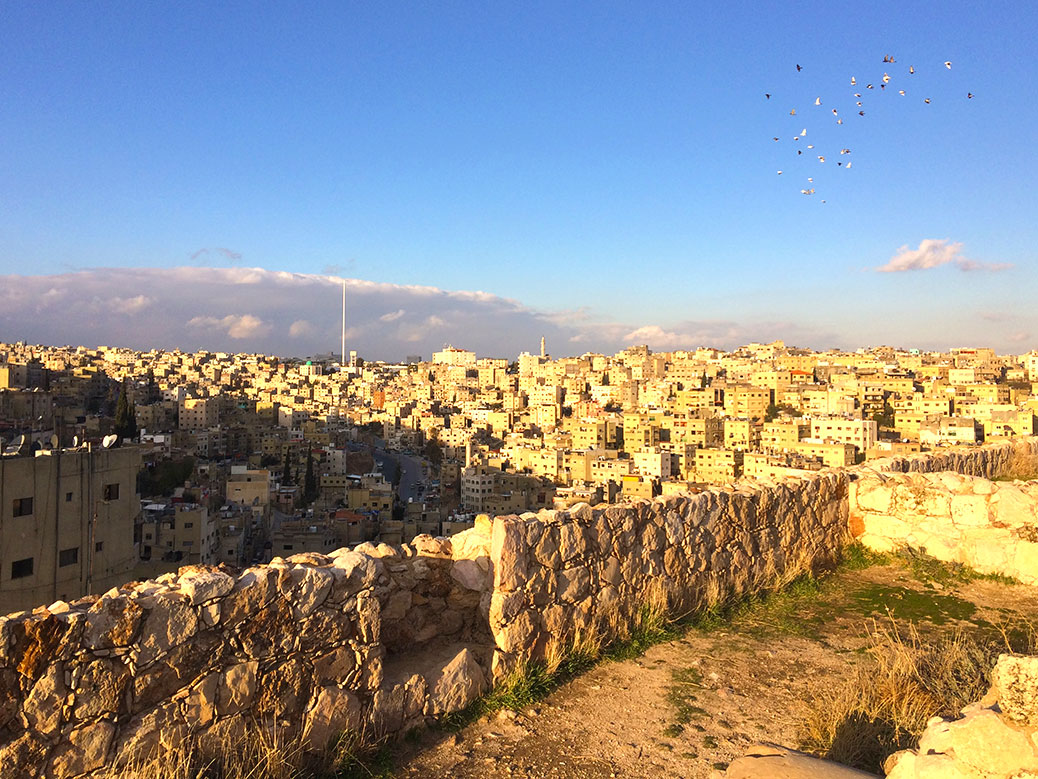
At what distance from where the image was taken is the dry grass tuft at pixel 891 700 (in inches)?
138

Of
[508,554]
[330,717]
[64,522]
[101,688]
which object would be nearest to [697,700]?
[508,554]

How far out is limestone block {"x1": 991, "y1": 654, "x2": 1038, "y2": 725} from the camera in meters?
2.54

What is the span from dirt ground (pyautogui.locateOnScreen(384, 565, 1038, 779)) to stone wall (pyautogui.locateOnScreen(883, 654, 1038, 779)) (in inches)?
43.4

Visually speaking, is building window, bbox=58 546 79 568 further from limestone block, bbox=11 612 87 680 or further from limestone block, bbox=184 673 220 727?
limestone block, bbox=11 612 87 680

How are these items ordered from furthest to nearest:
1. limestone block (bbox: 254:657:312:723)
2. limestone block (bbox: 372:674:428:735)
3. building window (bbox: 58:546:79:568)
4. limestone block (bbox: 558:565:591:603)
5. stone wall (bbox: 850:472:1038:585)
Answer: building window (bbox: 58:546:79:568) < stone wall (bbox: 850:472:1038:585) < limestone block (bbox: 558:565:591:603) < limestone block (bbox: 372:674:428:735) < limestone block (bbox: 254:657:312:723)

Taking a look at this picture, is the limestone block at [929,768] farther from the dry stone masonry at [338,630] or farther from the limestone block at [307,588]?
the limestone block at [307,588]

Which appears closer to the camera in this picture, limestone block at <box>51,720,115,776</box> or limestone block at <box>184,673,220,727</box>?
limestone block at <box>51,720,115,776</box>

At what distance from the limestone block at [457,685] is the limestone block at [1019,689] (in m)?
2.68

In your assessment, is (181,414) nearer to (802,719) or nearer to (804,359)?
(802,719)

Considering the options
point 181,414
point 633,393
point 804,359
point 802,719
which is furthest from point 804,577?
point 804,359

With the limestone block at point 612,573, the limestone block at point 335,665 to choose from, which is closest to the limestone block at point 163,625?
the limestone block at point 335,665

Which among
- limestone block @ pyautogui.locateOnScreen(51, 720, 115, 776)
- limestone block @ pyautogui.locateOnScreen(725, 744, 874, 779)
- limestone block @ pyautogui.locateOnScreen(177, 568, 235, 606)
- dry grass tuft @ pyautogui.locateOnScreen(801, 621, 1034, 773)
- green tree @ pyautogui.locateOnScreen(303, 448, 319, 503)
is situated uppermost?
limestone block @ pyautogui.locateOnScreen(177, 568, 235, 606)

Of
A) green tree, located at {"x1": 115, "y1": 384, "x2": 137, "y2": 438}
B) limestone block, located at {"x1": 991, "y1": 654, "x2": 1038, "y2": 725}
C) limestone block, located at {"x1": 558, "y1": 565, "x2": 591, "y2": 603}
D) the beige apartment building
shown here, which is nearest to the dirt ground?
limestone block, located at {"x1": 558, "y1": 565, "x2": 591, "y2": 603}

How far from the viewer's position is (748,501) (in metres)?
6.73
